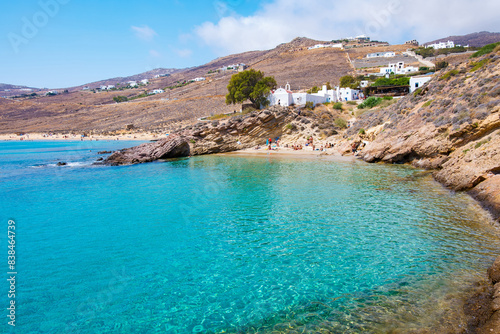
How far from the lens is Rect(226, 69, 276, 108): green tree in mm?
48781

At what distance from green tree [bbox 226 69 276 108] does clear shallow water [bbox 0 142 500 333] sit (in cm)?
3309

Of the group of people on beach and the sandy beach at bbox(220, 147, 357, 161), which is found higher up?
the group of people on beach

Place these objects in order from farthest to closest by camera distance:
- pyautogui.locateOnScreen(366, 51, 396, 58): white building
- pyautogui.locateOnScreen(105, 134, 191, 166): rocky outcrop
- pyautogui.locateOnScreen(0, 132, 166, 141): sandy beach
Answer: pyautogui.locateOnScreen(366, 51, 396, 58): white building < pyautogui.locateOnScreen(0, 132, 166, 141): sandy beach < pyautogui.locateOnScreen(105, 134, 191, 166): rocky outcrop

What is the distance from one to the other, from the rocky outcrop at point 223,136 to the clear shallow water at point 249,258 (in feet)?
59.1

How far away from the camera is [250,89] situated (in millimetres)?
50094

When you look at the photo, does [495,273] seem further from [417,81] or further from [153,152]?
[417,81]

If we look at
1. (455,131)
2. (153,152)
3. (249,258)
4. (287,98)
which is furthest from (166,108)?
(249,258)

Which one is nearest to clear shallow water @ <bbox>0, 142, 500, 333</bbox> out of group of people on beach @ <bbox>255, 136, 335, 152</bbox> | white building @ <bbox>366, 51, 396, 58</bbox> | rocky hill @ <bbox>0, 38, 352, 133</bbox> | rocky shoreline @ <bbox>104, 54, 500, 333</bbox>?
rocky shoreline @ <bbox>104, 54, 500, 333</bbox>

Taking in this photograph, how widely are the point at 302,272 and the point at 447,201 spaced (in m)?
9.86

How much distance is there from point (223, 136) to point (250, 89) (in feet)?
45.8

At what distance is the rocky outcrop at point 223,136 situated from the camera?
36281 millimetres

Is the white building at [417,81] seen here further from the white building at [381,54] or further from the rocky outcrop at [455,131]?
the white building at [381,54]

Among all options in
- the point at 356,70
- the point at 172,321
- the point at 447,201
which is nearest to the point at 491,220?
the point at 447,201

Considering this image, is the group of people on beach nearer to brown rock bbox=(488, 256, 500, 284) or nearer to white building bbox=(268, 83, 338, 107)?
white building bbox=(268, 83, 338, 107)
